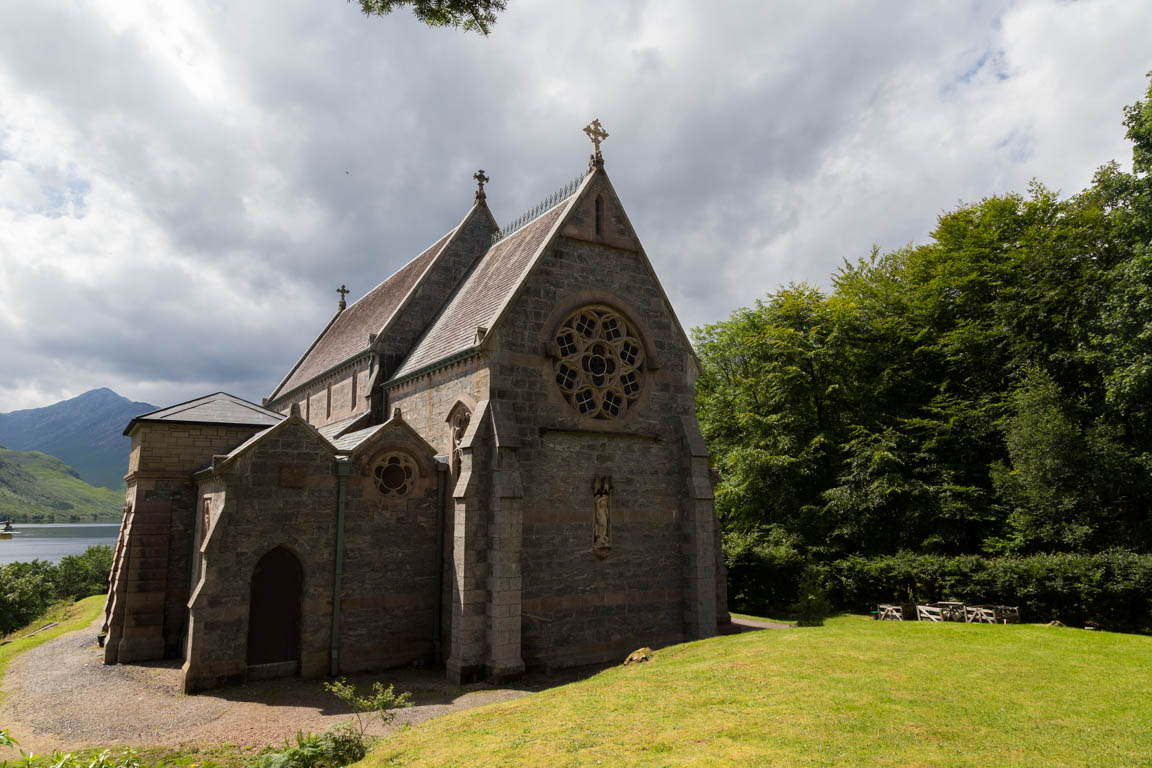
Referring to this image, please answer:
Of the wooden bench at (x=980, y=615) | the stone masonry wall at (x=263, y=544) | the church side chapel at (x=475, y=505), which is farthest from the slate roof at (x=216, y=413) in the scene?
the wooden bench at (x=980, y=615)

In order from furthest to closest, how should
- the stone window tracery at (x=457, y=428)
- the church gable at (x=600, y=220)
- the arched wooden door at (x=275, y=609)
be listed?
the church gable at (x=600, y=220) < the stone window tracery at (x=457, y=428) < the arched wooden door at (x=275, y=609)

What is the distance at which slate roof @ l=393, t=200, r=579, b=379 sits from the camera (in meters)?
21.0

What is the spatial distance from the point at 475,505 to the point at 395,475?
10.4 feet

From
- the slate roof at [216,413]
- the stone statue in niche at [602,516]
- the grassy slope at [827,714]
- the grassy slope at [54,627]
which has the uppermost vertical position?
the slate roof at [216,413]

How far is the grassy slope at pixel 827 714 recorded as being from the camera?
9.32 metres

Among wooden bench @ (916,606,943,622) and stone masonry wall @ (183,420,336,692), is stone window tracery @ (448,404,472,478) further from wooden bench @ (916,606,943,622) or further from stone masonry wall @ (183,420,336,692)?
wooden bench @ (916,606,943,622)

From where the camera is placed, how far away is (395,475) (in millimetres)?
19672

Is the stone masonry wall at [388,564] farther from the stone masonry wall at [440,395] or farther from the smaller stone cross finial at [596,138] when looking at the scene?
the smaller stone cross finial at [596,138]

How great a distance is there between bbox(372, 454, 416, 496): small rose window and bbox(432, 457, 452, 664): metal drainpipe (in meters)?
0.84

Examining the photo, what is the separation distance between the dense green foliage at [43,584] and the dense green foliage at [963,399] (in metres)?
34.4

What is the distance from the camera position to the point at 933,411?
100ft

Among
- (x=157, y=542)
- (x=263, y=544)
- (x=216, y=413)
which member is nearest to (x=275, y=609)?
(x=263, y=544)

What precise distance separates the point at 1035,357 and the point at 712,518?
54.4ft

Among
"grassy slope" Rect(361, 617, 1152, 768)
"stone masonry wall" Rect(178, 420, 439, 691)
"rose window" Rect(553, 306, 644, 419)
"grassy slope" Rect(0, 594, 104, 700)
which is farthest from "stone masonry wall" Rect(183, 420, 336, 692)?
"rose window" Rect(553, 306, 644, 419)
